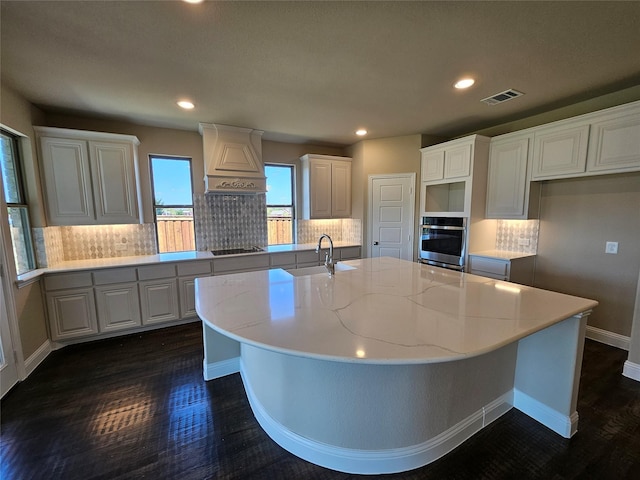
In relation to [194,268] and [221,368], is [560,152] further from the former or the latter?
[194,268]

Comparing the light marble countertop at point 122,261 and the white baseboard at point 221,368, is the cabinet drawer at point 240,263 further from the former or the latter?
the white baseboard at point 221,368

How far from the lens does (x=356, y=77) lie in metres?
2.27

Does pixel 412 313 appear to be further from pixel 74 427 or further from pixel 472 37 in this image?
pixel 74 427

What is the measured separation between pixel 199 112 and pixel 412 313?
Answer: 306cm

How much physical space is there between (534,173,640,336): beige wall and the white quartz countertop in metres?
1.80

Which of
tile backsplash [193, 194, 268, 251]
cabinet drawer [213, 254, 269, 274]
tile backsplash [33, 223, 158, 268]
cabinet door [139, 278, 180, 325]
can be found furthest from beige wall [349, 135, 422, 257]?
tile backsplash [33, 223, 158, 268]

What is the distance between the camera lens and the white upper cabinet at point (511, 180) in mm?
3107

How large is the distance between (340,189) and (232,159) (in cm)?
179

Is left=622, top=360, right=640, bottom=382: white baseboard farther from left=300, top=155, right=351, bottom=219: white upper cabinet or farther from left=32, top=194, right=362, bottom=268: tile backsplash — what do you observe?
left=300, top=155, right=351, bottom=219: white upper cabinet

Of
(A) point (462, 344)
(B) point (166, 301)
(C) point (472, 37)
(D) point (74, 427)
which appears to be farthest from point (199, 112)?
(A) point (462, 344)

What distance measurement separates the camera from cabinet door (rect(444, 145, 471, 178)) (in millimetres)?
3400

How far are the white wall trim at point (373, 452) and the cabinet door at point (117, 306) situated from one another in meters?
2.30

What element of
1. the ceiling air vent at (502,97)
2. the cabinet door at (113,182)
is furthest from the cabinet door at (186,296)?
the ceiling air vent at (502,97)

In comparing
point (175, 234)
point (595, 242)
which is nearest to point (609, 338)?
point (595, 242)
